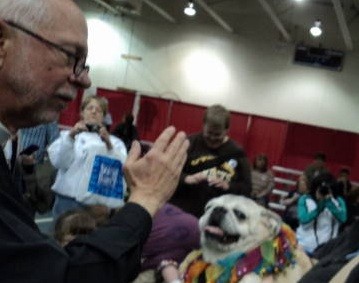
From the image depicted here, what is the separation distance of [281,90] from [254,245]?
36.8ft

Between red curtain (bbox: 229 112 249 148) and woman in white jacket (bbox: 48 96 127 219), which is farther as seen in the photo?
red curtain (bbox: 229 112 249 148)

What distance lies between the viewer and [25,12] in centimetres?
115

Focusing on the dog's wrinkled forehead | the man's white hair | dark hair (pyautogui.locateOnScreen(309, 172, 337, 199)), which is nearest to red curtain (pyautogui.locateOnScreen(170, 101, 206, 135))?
dark hair (pyautogui.locateOnScreen(309, 172, 337, 199))

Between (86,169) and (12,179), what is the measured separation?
9.93ft

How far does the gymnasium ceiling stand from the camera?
521 inches

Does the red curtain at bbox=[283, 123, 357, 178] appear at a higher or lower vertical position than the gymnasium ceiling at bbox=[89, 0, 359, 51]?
lower

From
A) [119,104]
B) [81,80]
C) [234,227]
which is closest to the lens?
[81,80]

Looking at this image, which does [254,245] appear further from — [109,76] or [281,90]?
[109,76]

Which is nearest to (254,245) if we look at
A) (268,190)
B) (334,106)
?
(268,190)

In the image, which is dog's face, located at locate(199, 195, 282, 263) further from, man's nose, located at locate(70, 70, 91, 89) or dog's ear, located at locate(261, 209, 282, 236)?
man's nose, located at locate(70, 70, 91, 89)

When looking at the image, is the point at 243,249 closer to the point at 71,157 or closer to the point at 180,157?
the point at 71,157

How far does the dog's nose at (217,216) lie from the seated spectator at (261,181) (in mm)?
5717

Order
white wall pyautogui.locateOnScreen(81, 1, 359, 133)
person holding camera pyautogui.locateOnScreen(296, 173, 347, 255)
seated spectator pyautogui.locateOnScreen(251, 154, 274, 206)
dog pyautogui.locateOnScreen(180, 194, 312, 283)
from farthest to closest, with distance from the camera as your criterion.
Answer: white wall pyautogui.locateOnScreen(81, 1, 359, 133) → seated spectator pyautogui.locateOnScreen(251, 154, 274, 206) → person holding camera pyautogui.locateOnScreen(296, 173, 347, 255) → dog pyautogui.locateOnScreen(180, 194, 312, 283)


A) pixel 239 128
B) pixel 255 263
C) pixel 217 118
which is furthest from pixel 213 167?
pixel 239 128
